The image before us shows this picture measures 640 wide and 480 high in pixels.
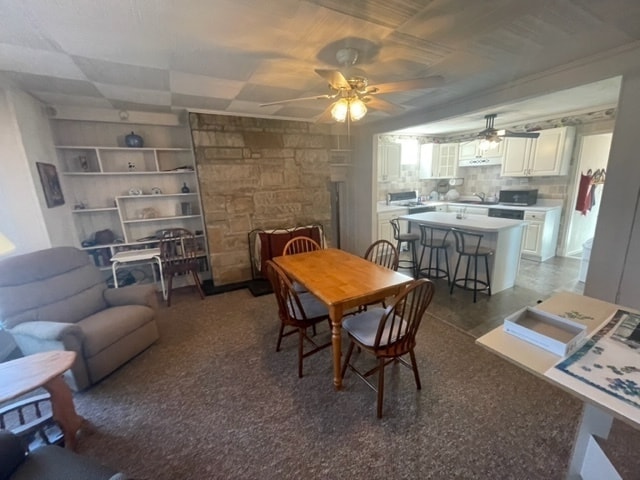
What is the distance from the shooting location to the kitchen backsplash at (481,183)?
4777 millimetres

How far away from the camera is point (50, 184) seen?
9.52 ft

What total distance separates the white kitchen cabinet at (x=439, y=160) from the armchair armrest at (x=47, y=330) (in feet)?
20.2

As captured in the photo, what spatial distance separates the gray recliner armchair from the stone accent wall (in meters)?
1.44

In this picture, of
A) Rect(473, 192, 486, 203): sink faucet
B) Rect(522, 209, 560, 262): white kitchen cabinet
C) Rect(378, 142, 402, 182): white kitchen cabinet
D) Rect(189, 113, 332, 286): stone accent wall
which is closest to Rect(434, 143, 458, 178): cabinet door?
Rect(473, 192, 486, 203): sink faucet

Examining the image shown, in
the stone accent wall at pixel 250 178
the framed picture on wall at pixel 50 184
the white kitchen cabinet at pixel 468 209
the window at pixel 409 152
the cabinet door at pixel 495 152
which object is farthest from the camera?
the window at pixel 409 152

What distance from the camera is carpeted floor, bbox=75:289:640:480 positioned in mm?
1464

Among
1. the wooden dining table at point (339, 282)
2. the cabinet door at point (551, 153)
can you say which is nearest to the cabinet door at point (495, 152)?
the cabinet door at point (551, 153)

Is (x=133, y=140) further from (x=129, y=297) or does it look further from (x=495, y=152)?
(x=495, y=152)

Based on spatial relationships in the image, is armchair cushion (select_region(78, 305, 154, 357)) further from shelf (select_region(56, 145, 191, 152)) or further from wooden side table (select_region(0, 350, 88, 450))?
shelf (select_region(56, 145, 191, 152))

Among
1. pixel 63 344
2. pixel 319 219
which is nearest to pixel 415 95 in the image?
pixel 319 219

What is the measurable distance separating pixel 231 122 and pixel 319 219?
1942 millimetres

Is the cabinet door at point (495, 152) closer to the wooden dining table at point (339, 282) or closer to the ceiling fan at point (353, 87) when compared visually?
the ceiling fan at point (353, 87)

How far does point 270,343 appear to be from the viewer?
8.48 feet

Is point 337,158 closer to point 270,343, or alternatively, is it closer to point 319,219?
point 319,219
